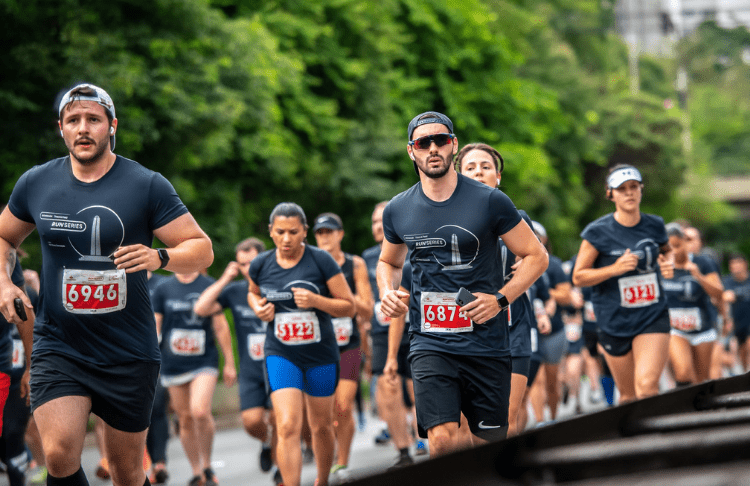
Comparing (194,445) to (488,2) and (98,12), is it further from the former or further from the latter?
(488,2)

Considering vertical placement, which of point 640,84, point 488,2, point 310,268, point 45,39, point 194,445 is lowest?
point 194,445

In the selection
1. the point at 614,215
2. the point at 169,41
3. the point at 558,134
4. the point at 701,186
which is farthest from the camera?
the point at 701,186

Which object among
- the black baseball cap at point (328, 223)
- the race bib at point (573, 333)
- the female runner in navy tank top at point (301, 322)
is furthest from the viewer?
the race bib at point (573, 333)

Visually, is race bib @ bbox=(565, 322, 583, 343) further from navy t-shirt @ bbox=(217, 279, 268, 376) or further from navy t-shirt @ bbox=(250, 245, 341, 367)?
navy t-shirt @ bbox=(250, 245, 341, 367)

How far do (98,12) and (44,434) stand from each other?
12.6m

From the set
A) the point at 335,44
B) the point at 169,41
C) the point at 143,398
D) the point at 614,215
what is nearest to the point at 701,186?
the point at 335,44

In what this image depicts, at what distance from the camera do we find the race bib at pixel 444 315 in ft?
17.5

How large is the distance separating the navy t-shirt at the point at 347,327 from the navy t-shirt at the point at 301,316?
1532 mm

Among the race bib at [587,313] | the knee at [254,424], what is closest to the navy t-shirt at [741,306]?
the race bib at [587,313]

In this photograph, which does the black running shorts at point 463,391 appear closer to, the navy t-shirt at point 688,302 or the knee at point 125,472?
the knee at point 125,472

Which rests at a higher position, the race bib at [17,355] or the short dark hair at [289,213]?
the short dark hair at [289,213]

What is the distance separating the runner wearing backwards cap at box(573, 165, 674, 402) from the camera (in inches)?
312

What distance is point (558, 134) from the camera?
32.5 meters

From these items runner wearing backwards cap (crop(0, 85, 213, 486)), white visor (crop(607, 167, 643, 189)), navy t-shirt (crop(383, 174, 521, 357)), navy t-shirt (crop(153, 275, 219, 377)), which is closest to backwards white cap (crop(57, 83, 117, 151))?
runner wearing backwards cap (crop(0, 85, 213, 486))
